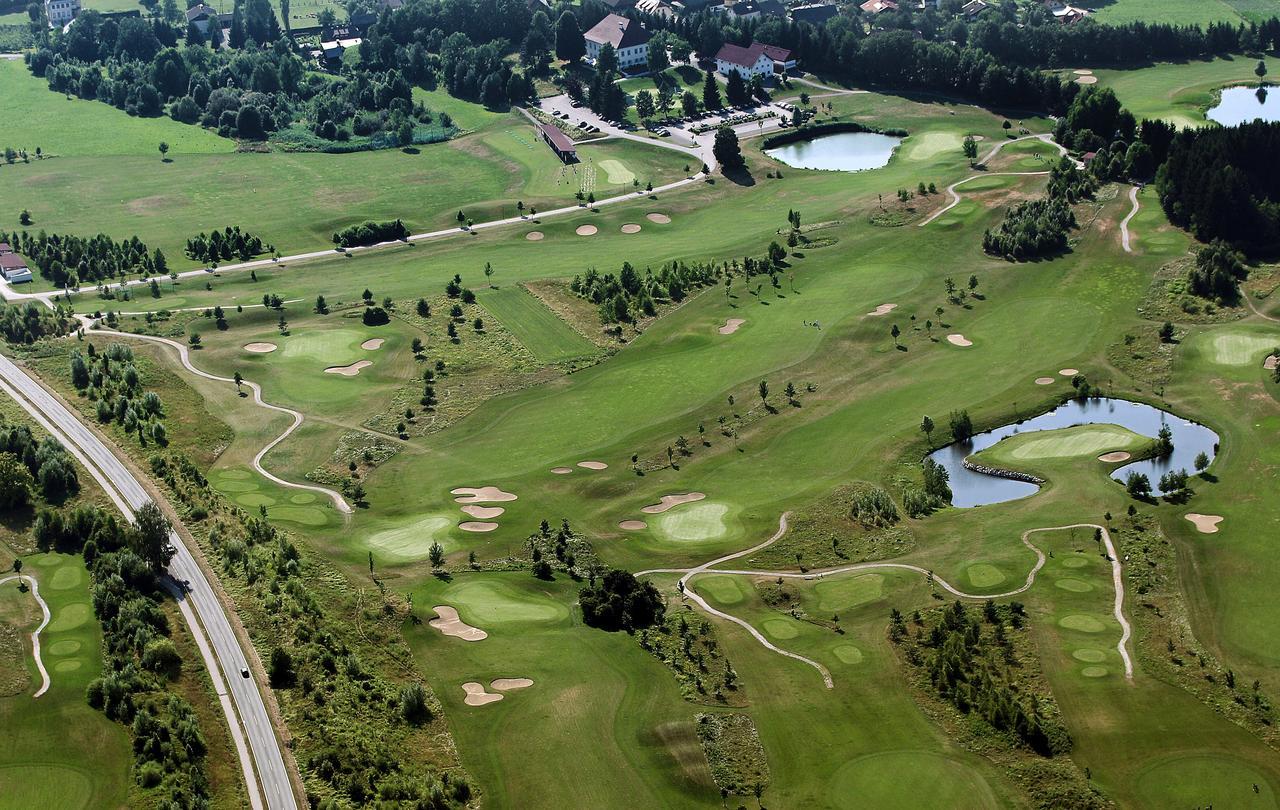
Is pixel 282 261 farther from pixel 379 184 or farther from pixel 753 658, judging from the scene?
pixel 753 658

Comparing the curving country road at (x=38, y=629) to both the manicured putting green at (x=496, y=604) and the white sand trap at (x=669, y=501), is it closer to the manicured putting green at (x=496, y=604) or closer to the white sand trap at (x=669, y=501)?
the manicured putting green at (x=496, y=604)

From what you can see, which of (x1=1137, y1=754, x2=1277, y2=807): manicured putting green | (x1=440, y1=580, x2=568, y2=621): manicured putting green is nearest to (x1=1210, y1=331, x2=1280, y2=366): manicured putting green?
(x1=1137, y1=754, x2=1277, y2=807): manicured putting green

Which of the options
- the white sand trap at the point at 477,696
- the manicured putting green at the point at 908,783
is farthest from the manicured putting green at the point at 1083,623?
the white sand trap at the point at 477,696

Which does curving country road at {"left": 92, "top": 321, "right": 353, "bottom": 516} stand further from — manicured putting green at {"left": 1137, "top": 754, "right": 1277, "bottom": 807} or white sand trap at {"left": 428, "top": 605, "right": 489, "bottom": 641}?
manicured putting green at {"left": 1137, "top": 754, "right": 1277, "bottom": 807}

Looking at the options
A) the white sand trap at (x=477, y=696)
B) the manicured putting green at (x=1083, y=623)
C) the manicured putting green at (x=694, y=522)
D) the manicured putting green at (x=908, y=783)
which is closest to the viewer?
the manicured putting green at (x=908, y=783)

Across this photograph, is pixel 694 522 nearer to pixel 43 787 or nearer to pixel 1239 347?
pixel 43 787
